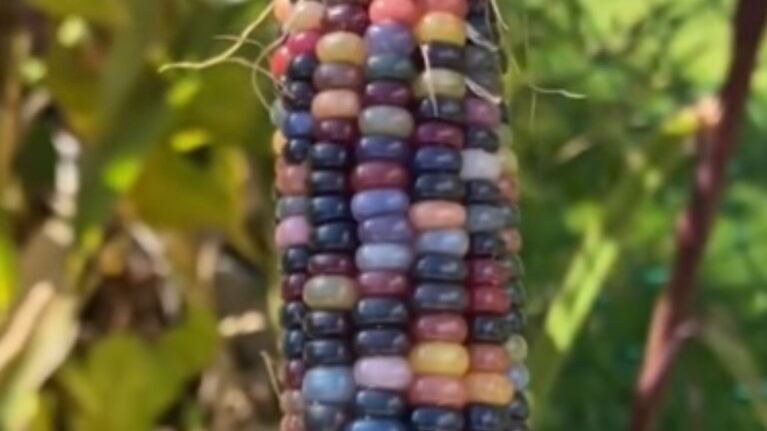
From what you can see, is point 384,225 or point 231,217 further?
point 231,217

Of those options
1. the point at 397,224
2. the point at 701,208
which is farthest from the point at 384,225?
the point at 701,208

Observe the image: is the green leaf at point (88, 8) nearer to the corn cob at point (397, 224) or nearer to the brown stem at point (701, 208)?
the brown stem at point (701, 208)

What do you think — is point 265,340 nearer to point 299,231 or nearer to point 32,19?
point 32,19

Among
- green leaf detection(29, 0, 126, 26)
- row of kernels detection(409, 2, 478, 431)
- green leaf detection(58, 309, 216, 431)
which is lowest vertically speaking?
green leaf detection(58, 309, 216, 431)

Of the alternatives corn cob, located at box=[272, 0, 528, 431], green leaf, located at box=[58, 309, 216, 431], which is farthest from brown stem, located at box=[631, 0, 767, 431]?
corn cob, located at box=[272, 0, 528, 431]

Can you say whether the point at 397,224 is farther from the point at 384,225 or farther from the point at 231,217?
the point at 231,217

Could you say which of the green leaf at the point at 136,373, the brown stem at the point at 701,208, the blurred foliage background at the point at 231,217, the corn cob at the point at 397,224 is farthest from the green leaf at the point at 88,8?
the corn cob at the point at 397,224

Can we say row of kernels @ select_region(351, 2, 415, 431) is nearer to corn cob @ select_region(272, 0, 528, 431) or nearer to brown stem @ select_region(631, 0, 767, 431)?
corn cob @ select_region(272, 0, 528, 431)
